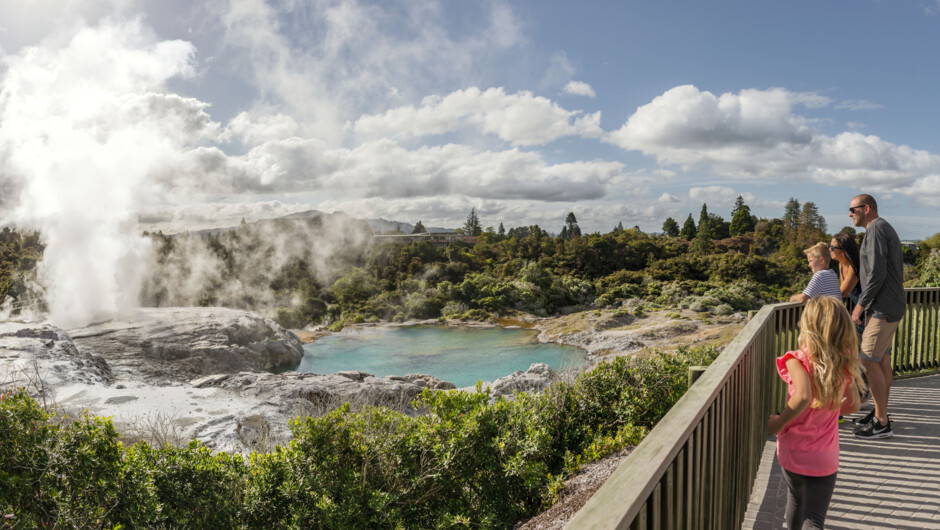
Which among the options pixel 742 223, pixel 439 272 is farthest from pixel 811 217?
pixel 439 272

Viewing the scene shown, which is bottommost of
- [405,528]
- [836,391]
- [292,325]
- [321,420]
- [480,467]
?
[292,325]

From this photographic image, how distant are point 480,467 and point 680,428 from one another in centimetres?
347

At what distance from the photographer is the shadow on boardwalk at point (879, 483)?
8.64 feet

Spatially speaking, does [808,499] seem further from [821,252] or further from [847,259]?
[847,259]

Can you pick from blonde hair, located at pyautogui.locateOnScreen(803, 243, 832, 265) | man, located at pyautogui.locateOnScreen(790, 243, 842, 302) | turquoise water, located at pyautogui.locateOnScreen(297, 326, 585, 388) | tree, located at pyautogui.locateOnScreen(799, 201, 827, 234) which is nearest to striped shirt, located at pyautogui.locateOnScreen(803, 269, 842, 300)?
man, located at pyautogui.locateOnScreen(790, 243, 842, 302)

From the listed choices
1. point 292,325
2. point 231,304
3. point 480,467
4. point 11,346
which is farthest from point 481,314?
point 480,467

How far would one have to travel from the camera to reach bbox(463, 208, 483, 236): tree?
57069 millimetres

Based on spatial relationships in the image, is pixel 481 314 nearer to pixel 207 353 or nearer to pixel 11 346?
pixel 207 353

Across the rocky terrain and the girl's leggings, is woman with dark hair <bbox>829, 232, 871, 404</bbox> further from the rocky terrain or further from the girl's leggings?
the rocky terrain

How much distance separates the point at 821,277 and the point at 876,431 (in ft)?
3.77

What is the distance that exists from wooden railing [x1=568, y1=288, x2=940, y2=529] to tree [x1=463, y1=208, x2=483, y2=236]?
52832mm

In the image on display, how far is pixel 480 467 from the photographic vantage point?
450 centimetres

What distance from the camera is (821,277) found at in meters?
3.54

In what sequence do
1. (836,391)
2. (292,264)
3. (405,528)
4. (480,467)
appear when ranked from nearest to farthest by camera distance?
1. (836,391)
2. (405,528)
3. (480,467)
4. (292,264)
